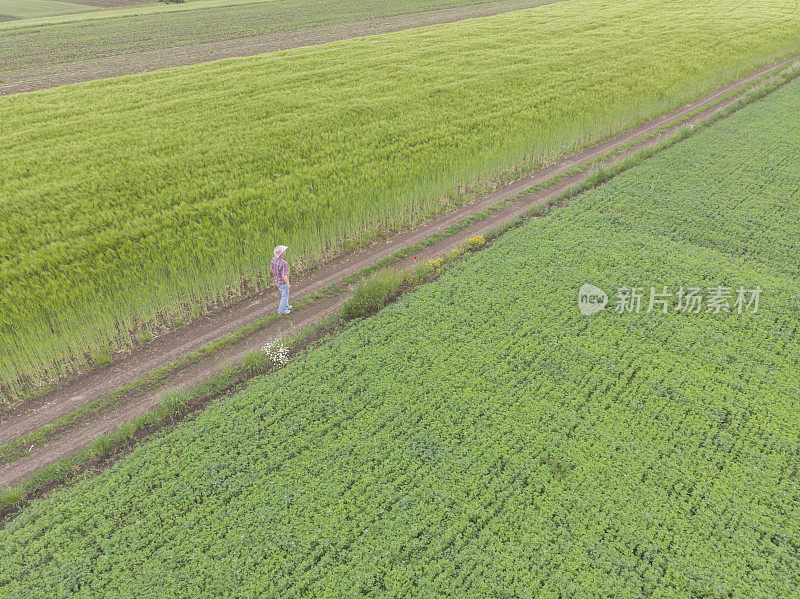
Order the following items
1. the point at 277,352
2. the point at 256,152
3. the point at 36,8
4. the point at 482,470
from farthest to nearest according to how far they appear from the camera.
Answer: the point at 36,8, the point at 256,152, the point at 277,352, the point at 482,470

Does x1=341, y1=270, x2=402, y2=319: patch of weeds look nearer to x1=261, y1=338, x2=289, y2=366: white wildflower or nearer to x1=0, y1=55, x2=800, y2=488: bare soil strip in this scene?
x1=0, y1=55, x2=800, y2=488: bare soil strip

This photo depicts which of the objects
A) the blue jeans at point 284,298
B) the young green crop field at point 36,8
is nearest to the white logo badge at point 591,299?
the blue jeans at point 284,298

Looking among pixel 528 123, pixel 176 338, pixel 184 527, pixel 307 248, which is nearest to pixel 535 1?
pixel 528 123

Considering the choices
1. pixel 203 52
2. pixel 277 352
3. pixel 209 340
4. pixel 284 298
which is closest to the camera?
pixel 277 352

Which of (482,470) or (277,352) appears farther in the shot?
(277,352)

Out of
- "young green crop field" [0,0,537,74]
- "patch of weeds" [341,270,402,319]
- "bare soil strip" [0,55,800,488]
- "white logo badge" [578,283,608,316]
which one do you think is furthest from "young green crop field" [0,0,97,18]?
"white logo badge" [578,283,608,316]

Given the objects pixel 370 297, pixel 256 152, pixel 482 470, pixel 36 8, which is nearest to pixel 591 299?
pixel 370 297

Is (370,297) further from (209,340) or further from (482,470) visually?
(482,470)
